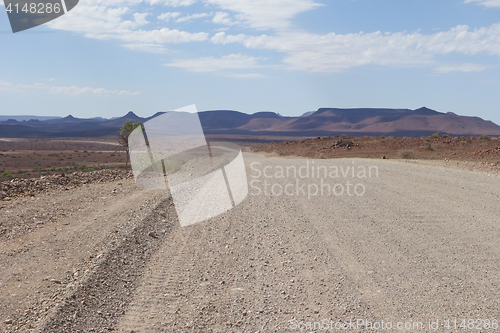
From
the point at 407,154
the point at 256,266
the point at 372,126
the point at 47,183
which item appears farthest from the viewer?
the point at 372,126

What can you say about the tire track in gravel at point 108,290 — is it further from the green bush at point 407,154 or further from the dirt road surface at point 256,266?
the green bush at point 407,154

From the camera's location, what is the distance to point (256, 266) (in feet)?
19.0

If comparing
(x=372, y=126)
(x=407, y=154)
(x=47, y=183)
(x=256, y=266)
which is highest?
(x=47, y=183)

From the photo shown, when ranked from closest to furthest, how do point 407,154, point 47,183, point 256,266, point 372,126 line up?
point 256,266, point 47,183, point 407,154, point 372,126

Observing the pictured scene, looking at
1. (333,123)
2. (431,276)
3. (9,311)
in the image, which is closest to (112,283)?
(9,311)

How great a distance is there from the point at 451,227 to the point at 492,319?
11.6ft

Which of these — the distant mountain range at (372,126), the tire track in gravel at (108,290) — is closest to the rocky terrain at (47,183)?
the tire track in gravel at (108,290)

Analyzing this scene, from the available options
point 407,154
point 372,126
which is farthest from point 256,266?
point 372,126

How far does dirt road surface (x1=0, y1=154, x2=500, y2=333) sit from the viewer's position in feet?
14.1

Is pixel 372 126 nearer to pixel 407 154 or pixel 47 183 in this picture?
pixel 407 154

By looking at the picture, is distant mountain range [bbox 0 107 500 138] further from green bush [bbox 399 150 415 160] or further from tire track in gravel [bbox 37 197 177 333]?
tire track in gravel [bbox 37 197 177 333]

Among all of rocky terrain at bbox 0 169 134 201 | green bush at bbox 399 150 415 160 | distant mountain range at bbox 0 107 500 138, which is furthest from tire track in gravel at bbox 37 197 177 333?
distant mountain range at bbox 0 107 500 138

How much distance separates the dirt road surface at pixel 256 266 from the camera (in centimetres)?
429

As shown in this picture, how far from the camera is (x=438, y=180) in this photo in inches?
510
